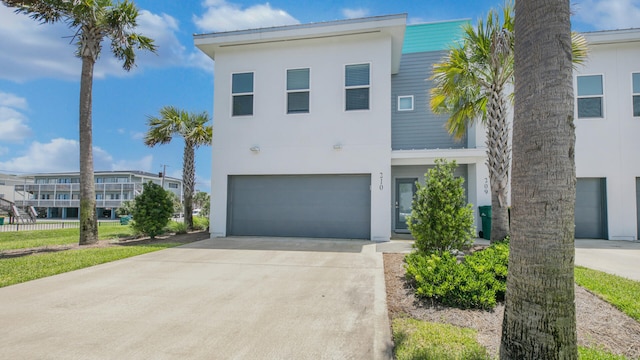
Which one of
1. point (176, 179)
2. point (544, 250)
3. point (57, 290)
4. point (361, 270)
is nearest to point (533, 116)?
point (544, 250)

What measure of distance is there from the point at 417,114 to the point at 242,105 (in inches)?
267

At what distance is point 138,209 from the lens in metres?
10.8

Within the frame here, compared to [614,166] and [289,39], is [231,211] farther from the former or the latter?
[614,166]

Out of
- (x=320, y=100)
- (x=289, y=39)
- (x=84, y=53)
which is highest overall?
(x=289, y=39)

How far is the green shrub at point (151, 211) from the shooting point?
10695 mm

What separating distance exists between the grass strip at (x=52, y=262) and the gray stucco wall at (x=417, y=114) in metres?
9.50

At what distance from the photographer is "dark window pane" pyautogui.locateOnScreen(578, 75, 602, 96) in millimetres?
10352

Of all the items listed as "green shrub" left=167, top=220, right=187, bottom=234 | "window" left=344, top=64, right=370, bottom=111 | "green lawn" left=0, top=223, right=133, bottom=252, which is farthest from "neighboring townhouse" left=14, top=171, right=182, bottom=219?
"window" left=344, top=64, right=370, bottom=111

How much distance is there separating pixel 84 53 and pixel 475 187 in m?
13.0

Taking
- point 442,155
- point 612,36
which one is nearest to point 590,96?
point 612,36

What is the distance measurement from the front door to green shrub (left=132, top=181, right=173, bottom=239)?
330 inches

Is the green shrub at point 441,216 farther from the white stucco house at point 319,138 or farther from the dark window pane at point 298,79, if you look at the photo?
the dark window pane at point 298,79

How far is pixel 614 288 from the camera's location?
15.7 feet

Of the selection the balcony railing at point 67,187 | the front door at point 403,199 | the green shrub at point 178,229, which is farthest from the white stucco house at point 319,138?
Result: the balcony railing at point 67,187
